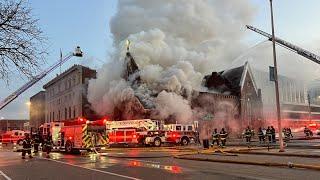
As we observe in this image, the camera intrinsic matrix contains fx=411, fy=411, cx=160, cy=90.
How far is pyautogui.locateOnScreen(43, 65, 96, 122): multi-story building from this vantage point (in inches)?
2542

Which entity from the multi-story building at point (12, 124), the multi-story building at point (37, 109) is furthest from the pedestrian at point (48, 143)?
the multi-story building at point (12, 124)

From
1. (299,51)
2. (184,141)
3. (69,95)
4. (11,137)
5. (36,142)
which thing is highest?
(299,51)

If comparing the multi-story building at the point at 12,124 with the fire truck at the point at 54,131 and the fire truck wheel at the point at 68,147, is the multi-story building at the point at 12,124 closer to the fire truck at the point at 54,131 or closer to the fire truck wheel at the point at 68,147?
the fire truck at the point at 54,131

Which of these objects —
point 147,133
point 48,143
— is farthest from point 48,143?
point 147,133

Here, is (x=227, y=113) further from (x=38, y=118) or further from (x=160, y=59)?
(x=38, y=118)

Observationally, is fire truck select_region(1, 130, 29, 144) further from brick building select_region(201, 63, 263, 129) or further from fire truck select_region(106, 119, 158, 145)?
brick building select_region(201, 63, 263, 129)

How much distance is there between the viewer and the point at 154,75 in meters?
45.7

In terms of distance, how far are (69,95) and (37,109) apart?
93.6 feet

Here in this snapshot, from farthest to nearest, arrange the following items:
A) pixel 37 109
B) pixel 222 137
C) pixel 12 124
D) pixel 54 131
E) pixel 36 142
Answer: pixel 12 124 → pixel 37 109 → pixel 36 142 → pixel 54 131 → pixel 222 137

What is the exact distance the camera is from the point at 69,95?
72562 millimetres

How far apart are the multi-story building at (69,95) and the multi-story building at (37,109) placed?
4.58m

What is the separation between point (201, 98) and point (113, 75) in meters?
12.5

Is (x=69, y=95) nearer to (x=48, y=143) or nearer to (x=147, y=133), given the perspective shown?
(x=147, y=133)

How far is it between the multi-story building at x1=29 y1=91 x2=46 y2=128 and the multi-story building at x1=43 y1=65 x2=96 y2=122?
4584mm
